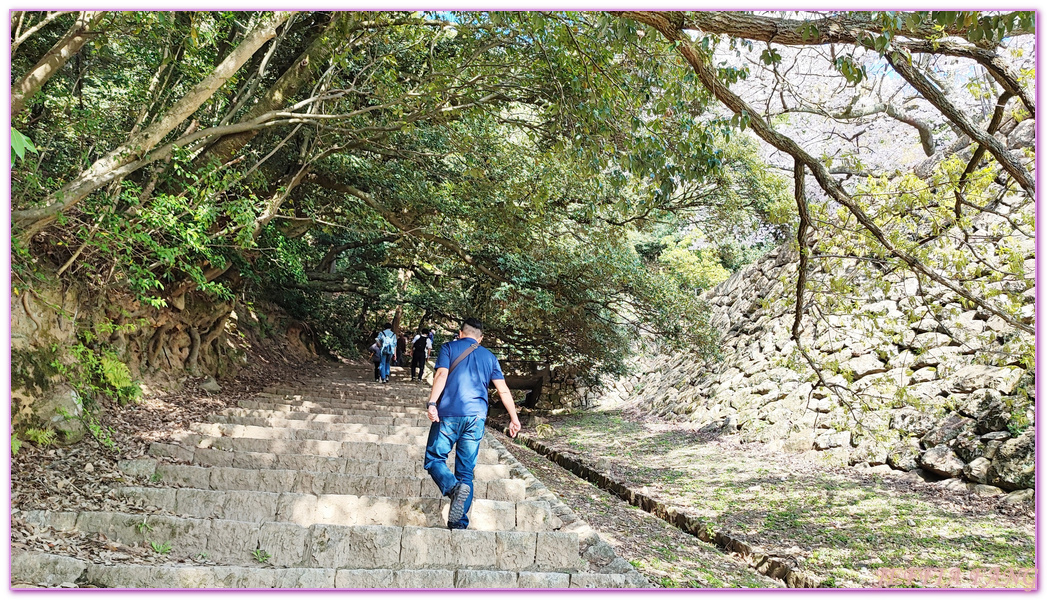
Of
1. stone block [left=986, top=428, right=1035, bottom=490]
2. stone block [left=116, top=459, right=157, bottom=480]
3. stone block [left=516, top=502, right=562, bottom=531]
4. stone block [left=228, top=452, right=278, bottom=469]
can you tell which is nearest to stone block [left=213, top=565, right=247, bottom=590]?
stone block [left=516, top=502, right=562, bottom=531]

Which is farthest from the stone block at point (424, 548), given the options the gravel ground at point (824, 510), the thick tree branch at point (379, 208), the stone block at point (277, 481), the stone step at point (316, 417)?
the thick tree branch at point (379, 208)

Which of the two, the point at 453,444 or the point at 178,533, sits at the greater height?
the point at 453,444

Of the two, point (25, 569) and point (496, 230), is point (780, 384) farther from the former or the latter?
point (25, 569)

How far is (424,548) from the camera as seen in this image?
4.05 metres

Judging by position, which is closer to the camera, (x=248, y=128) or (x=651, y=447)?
(x=248, y=128)

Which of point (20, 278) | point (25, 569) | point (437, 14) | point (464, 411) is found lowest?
point (25, 569)

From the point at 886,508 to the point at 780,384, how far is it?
18.0 ft

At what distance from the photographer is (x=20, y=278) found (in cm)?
573

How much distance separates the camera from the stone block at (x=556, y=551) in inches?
164

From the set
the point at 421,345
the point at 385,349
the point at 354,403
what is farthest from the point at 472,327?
the point at 421,345

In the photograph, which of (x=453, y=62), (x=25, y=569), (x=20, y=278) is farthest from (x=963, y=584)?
(x=20, y=278)

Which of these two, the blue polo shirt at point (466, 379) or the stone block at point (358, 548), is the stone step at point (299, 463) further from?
the stone block at point (358, 548)

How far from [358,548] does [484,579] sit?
0.88 metres

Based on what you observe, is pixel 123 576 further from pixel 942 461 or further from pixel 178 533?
pixel 942 461
